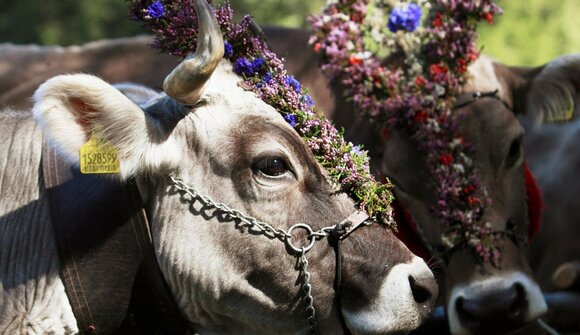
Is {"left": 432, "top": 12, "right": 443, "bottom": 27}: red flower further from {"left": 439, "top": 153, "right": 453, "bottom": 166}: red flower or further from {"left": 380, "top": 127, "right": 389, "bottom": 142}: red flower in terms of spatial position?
{"left": 439, "top": 153, "right": 453, "bottom": 166}: red flower

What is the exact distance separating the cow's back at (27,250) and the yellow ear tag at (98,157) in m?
0.30

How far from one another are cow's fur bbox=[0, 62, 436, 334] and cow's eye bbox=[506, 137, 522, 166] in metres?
1.81

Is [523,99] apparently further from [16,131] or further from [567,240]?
[16,131]

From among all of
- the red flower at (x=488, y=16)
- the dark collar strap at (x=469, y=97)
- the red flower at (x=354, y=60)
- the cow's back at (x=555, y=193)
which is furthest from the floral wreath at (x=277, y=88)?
the cow's back at (x=555, y=193)

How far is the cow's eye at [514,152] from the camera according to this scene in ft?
17.4

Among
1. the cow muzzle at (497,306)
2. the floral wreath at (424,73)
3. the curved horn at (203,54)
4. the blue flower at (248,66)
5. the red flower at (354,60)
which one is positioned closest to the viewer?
the curved horn at (203,54)

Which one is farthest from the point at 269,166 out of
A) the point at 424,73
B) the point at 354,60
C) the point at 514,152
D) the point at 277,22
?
the point at 277,22

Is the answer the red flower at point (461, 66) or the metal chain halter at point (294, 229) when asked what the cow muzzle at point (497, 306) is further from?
the metal chain halter at point (294, 229)

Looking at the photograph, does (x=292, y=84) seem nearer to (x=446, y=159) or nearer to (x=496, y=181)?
(x=446, y=159)

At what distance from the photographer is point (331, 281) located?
3.60 metres

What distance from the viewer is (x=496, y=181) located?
5164mm

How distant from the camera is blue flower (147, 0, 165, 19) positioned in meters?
3.78

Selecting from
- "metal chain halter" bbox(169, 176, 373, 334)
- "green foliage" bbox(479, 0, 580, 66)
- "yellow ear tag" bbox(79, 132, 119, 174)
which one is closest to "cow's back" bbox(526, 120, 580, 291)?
"metal chain halter" bbox(169, 176, 373, 334)

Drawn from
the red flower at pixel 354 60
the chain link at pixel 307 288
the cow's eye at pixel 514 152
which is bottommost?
the chain link at pixel 307 288
